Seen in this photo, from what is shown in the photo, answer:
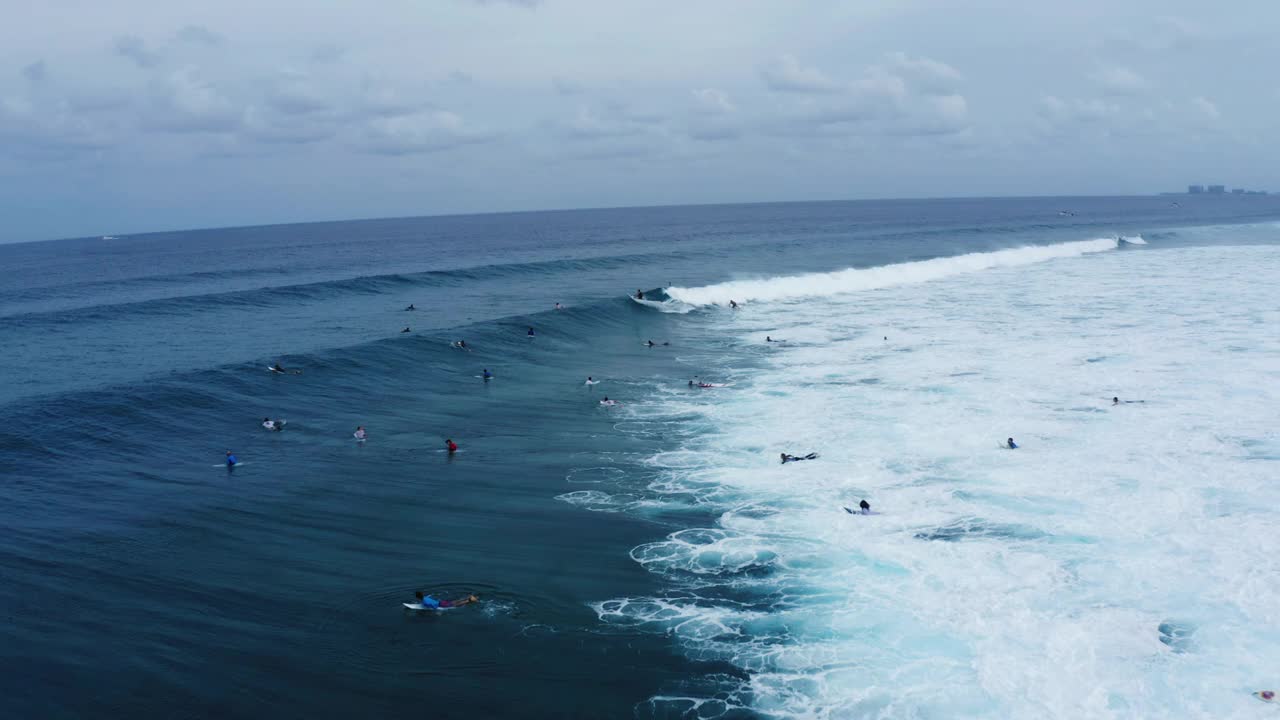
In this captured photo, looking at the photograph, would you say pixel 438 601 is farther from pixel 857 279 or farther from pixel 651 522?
pixel 857 279

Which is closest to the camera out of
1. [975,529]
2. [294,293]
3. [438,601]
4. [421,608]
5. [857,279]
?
[421,608]

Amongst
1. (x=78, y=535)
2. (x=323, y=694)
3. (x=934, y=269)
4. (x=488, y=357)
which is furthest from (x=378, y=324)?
(x=934, y=269)

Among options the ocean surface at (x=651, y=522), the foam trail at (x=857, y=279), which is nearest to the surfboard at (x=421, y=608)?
the ocean surface at (x=651, y=522)

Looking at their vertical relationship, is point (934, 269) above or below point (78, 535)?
above

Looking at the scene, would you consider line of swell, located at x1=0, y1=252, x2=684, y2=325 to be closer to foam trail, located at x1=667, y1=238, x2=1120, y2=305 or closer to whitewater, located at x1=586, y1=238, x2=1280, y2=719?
foam trail, located at x1=667, y1=238, x2=1120, y2=305

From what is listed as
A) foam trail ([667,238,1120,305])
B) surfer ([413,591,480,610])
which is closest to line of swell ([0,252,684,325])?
foam trail ([667,238,1120,305])

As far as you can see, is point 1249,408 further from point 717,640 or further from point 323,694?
point 323,694

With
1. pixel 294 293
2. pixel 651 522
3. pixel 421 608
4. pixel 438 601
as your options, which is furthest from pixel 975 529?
pixel 294 293
